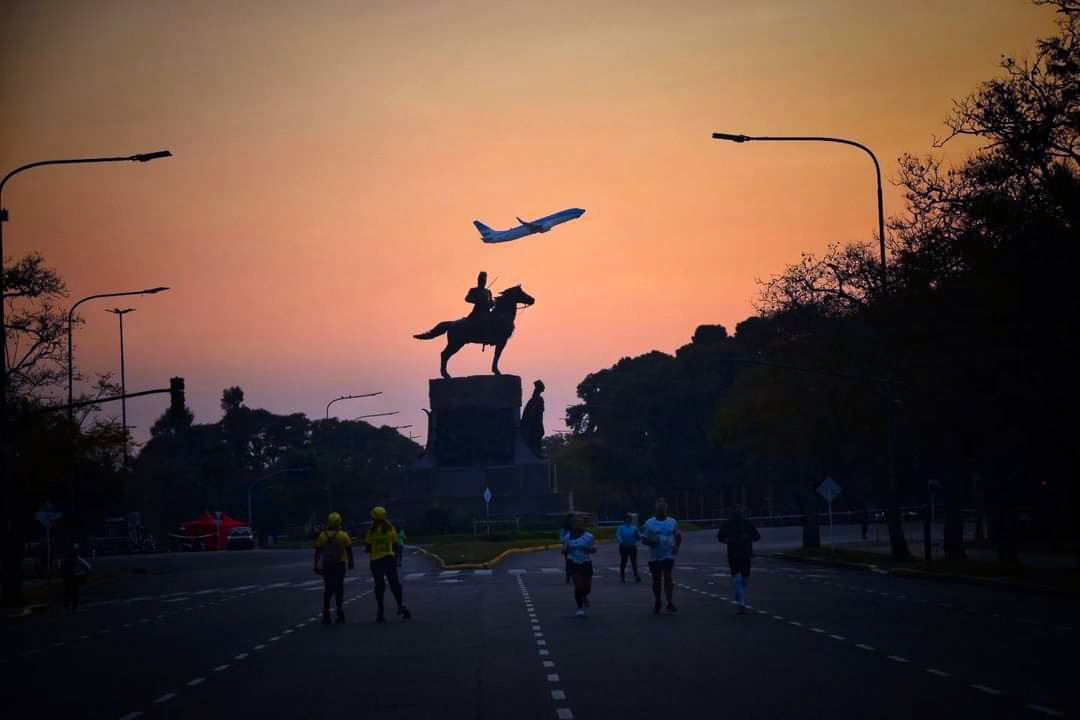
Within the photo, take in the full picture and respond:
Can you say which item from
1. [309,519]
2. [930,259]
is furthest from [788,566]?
[309,519]

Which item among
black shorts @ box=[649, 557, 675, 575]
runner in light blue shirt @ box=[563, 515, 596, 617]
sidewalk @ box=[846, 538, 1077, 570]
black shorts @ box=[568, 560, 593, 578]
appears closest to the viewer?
black shorts @ box=[649, 557, 675, 575]

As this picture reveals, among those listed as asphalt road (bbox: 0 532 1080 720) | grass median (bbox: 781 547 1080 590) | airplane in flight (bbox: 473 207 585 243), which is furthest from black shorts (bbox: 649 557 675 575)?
airplane in flight (bbox: 473 207 585 243)

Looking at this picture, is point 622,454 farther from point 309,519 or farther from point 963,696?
point 963,696

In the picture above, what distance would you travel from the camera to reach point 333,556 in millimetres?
26766

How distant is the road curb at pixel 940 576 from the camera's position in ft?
110

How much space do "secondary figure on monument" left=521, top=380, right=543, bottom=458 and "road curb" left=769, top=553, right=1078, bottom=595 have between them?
29801 mm

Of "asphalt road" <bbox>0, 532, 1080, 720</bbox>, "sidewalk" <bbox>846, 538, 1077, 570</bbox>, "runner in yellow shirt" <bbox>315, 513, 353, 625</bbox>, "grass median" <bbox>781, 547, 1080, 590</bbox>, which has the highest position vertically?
"runner in yellow shirt" <bbox>315, 513, 353, 625</bbox>

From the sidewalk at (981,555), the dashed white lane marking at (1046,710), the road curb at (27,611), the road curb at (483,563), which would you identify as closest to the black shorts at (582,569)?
the dashed white lane marking at (1046,710)

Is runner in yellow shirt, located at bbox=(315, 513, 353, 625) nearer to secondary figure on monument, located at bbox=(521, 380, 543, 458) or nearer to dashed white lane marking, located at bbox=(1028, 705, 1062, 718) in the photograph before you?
dashed white lane marking, located at bbox=(1028, 705, 1062, 718)

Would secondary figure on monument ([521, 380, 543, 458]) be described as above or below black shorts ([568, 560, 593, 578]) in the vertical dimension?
above

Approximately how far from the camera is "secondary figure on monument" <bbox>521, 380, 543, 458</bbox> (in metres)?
87.0

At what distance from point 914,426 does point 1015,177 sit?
12272 millimetres

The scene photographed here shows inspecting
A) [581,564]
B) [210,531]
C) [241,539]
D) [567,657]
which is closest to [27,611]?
[581,564]

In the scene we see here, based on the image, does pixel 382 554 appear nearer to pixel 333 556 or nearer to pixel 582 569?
pixel 333 556
